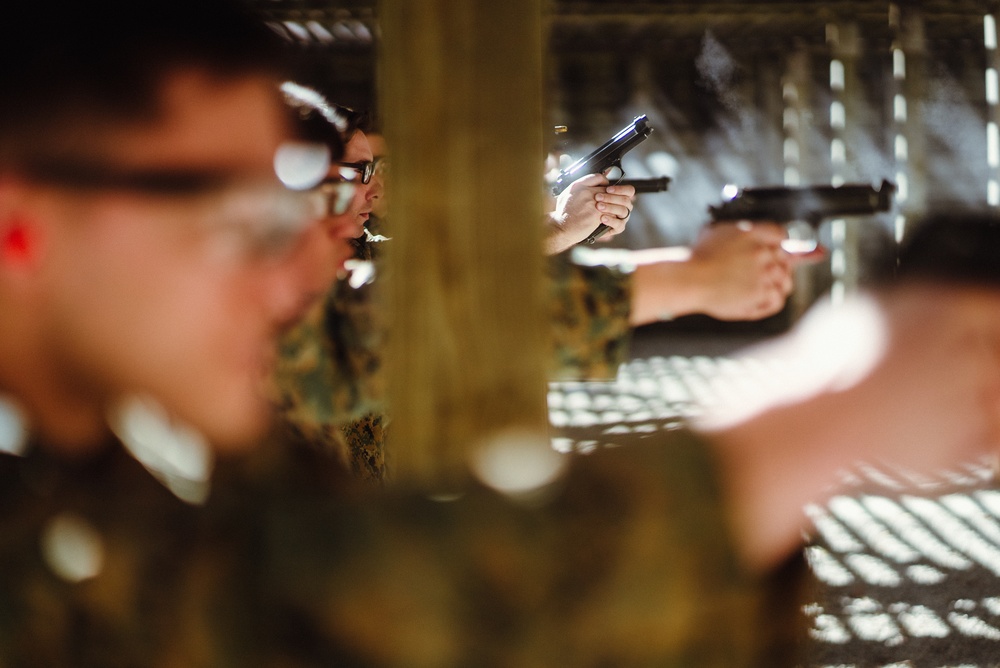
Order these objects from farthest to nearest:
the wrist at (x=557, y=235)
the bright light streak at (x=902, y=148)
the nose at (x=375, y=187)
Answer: the bright light streak at (x=902, y=148)
the wrist at (x=557, y=235)
the nose at (x=375, y=187)

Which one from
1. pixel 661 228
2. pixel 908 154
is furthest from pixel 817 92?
pixel 661 228

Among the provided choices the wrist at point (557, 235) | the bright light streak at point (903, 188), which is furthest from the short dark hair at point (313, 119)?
the bright light streak at point (903, 188)

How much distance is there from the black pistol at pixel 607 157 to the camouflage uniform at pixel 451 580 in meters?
2.29

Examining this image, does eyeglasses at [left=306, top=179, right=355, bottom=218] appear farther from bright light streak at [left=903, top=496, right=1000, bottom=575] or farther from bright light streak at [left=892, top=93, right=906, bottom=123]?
bright light streak at [left=892, top=93, right=906, bottom=123]

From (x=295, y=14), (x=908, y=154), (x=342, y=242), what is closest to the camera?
(x=342, y=242)

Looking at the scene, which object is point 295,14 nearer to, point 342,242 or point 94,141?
point 342,242

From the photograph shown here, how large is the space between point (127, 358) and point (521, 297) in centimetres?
37

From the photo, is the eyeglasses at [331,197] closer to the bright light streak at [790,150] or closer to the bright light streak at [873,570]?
the bright light streak at [873,570]

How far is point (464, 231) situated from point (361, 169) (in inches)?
36.5

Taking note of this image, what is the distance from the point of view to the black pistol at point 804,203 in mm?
2072

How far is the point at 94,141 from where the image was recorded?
66 centimetres

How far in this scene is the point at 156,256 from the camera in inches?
26.4

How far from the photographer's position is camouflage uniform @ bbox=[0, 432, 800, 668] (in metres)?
0.56

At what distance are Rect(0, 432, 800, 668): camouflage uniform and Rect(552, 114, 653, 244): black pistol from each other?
7.50ft
